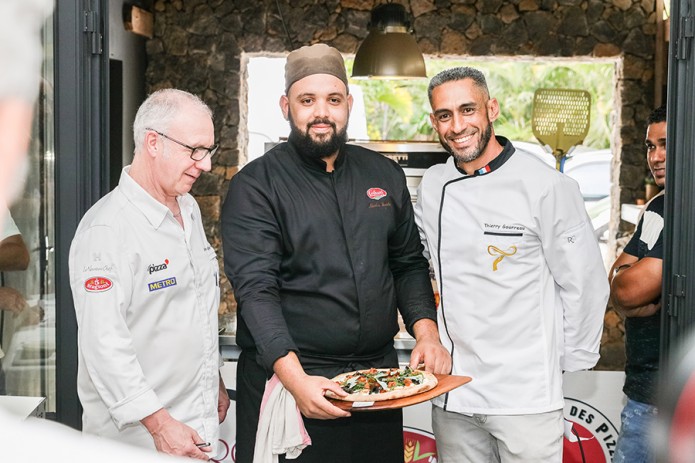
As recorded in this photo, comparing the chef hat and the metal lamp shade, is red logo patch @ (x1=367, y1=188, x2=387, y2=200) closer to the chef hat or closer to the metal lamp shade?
the chef hat

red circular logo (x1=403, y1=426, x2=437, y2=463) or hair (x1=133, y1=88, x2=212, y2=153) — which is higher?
hair (x1=133, y1=88, x2=212, y2=153)

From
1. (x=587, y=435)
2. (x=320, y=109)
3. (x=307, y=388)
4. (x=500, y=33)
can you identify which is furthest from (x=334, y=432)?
(x=500, y=33)

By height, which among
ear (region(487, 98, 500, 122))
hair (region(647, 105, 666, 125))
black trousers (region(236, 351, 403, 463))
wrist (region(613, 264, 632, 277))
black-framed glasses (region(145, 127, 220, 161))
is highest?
hair (region(647, 105, 666, 125))

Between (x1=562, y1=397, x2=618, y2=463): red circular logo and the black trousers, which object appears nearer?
the black trousers

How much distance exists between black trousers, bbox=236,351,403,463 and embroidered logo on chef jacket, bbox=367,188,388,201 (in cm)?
50

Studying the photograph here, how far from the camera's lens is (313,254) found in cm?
247

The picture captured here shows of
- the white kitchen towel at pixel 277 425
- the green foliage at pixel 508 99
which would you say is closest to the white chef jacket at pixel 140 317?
the white kitchen towel at pixel 277 425

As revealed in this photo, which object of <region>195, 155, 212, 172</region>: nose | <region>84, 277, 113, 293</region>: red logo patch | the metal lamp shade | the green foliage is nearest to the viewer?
<region>84, 277, 113, 293</region>: red logo patch

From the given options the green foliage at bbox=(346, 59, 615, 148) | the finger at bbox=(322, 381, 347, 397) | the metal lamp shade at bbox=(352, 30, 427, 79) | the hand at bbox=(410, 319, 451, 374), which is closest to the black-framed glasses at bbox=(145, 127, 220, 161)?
the finger at bbox=(322, 381, 347, 397)

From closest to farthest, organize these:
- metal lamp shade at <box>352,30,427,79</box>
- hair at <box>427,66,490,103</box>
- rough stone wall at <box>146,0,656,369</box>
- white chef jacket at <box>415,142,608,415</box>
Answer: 1. white chef jacket at <box>415,142,608,415</box>
2. hair at <box>427,66,490,103</box>
3. metal lamp shade at <box>352,30,427,79</box>
4. rough stone wall at <box>146,0,656,369</box>

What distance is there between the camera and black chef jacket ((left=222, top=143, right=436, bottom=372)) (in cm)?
243

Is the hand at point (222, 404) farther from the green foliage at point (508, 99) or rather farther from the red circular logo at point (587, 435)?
the green foliage at point (508, 99)

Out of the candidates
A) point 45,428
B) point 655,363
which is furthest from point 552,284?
point 45,428

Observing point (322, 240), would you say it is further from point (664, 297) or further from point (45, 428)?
point (45, 428)
